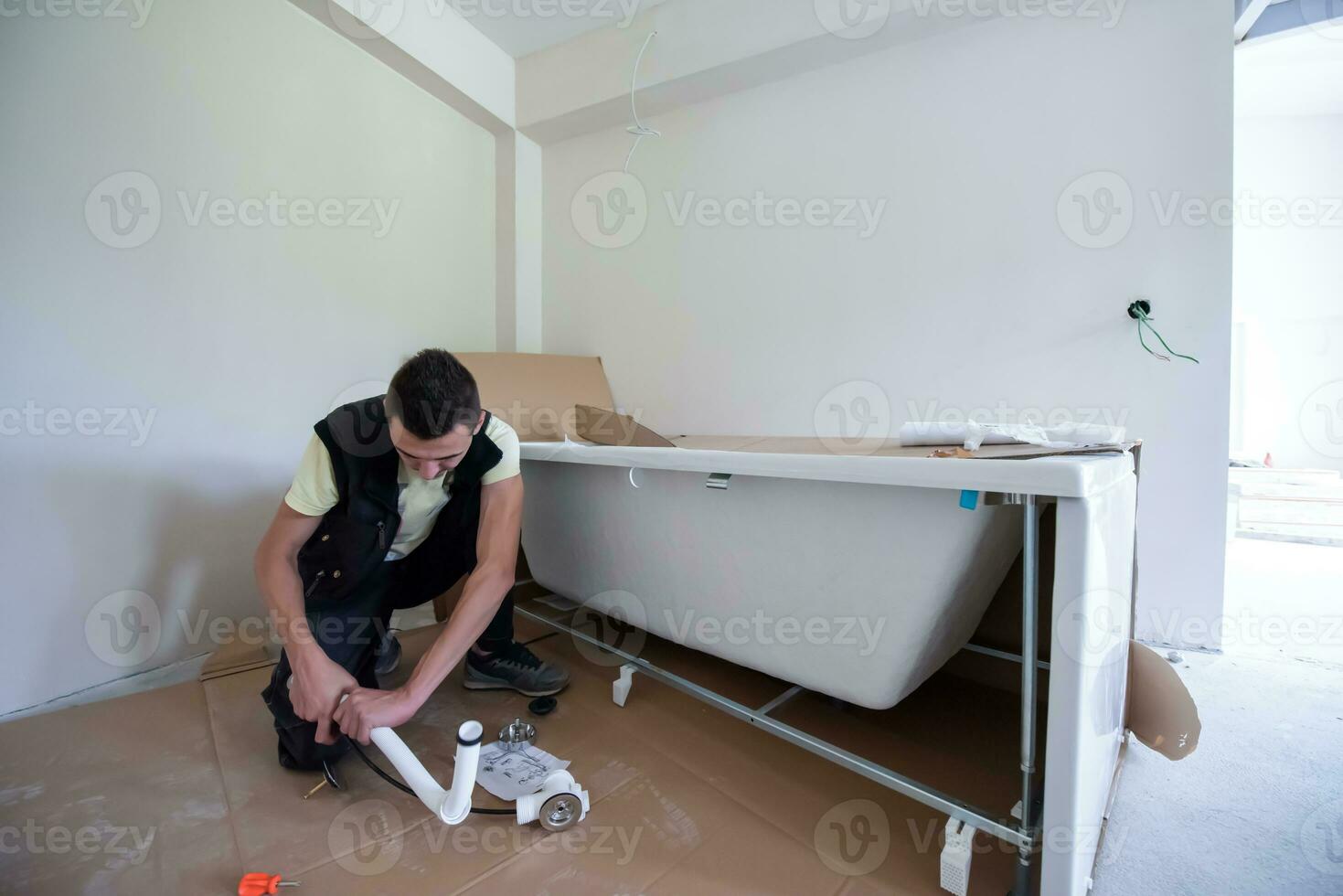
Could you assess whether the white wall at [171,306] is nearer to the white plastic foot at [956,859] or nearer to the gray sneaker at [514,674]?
the gray sneaker at [514,674]

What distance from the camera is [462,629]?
1.01m

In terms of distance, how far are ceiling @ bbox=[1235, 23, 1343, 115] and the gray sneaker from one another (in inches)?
122

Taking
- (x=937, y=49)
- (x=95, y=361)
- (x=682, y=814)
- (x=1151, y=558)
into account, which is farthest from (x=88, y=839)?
(x=937, y=49)

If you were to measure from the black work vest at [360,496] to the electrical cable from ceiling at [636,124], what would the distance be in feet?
5.31

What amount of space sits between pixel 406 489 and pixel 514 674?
536 millimetres

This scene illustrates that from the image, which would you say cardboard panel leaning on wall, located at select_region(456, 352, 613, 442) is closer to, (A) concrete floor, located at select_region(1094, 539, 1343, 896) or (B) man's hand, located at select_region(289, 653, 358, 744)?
(B) man's hand, located at select_region(289, 653, 358, 744)

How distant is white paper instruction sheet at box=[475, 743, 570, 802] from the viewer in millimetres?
980

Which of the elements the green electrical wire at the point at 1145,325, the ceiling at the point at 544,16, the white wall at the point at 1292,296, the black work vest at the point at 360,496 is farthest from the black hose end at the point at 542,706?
the white wall at the point at 1292,296

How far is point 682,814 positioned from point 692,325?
1673 millimetres

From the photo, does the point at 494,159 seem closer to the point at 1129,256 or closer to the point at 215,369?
the point at 215,369

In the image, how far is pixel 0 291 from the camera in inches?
46.9

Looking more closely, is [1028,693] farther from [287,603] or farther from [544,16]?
[544,16]

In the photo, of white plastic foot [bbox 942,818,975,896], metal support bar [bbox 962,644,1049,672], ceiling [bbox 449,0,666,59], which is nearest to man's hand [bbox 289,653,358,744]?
white plastic foot [bbox 942,818,975,896]

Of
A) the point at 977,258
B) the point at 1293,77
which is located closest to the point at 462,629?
the point at 977,258
